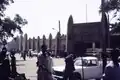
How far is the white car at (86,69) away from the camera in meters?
15.7

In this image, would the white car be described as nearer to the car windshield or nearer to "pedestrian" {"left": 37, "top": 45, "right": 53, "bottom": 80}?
the car windshield

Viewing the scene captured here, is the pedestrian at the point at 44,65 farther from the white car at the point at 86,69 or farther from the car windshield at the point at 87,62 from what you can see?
the car windshield at the point at 87,62

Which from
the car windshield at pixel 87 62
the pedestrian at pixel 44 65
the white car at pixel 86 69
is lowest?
the white car at pixel 86 69

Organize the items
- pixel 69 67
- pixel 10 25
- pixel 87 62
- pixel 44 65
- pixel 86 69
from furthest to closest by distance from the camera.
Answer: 1. pixel 10 25
2. pixel 87 62
3. pixel 86 69
4. pixel 69 67
5. pixel 44 65

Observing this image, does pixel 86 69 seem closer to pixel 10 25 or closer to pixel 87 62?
pixel 87 62

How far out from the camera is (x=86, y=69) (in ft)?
53.2

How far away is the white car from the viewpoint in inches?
617

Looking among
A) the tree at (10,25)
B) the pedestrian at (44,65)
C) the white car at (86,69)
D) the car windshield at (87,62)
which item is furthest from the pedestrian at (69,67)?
the tree at (10,25)

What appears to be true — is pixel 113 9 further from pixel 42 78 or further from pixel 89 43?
pixel 42 78

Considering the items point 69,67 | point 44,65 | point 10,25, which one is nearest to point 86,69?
point 69,67

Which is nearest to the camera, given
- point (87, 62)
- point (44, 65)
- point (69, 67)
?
point (44, 65)

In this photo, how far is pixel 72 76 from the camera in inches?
501

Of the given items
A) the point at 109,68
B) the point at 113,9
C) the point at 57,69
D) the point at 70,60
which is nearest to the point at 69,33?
the point at 113,9

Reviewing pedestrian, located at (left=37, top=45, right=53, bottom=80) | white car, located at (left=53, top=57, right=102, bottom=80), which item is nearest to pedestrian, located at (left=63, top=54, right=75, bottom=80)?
pedestrian, located at (left=37, top=45, right=53, bottom=80)
